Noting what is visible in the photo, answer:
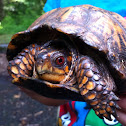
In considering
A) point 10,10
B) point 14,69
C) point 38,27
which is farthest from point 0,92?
point 10,10

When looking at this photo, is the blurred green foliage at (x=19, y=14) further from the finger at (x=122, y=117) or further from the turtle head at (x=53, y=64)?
the finger at (x=122, y=117)

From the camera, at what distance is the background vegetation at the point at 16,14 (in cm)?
364

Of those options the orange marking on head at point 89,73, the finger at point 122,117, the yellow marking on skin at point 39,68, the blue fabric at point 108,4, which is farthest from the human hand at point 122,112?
the blue fabric at point 108,4

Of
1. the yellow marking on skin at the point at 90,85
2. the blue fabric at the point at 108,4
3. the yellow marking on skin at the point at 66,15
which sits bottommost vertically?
the yellow marking on skin at the point at 90,85

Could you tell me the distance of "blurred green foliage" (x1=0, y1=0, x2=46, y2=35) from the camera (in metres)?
3.64

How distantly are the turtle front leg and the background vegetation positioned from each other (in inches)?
124

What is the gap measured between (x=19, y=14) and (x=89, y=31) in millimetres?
3467

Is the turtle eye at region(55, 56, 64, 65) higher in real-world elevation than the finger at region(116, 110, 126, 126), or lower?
higher

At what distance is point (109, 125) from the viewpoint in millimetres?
1032

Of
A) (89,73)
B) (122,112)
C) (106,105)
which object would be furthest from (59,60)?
(122,112)

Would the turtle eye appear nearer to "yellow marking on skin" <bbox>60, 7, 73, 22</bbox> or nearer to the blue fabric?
"yellow marking on skin" <bbox>60, 7, 73, 22</bbox>

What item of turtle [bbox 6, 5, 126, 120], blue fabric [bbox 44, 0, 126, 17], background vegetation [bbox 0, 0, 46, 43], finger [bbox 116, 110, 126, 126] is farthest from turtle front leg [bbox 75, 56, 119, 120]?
background vegetation [bbox 0, 0, 46, 43]

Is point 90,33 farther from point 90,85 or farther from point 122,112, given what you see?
point 122,112

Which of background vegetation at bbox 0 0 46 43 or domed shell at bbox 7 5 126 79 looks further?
background vegetation at bbox 0 0 46 43
